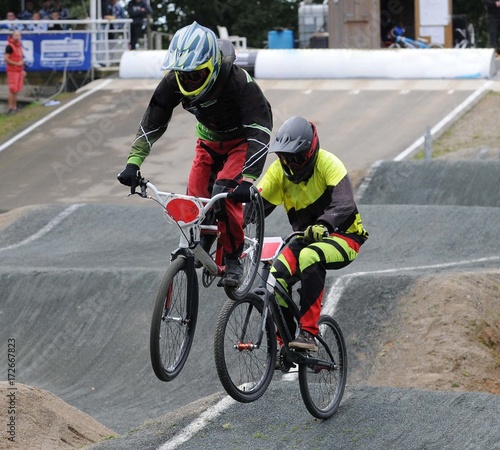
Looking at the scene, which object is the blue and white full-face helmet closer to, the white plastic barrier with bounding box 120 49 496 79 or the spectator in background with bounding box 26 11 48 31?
the white plastic barrier with bounding box 120 49 496 79

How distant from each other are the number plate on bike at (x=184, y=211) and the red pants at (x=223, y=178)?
209mm

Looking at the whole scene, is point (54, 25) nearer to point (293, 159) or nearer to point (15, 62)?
point (15, 62)

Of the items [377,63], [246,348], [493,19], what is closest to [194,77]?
[246,348]

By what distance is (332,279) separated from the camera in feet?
39.7

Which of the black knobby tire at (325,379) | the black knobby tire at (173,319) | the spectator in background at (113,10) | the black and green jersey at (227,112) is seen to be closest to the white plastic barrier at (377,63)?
the spectator in background at (113,10)

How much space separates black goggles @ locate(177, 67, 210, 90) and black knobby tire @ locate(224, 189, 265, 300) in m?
0.94

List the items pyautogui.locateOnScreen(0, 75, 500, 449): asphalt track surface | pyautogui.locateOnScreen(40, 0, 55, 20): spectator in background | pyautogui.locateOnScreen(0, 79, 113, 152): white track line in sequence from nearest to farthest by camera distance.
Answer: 1. pyautogui.locateOnScreen(0, 75, 500, 449): asphalt track surface
2. pyautogui.locateOnScreen(0, 79, 113, 152): white track line
3. pyautogui.locateOnScreen(40, 0, 55, 20): spectator in background

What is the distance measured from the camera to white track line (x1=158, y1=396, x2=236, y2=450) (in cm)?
808

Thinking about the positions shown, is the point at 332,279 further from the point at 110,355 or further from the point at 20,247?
the point at 20,247

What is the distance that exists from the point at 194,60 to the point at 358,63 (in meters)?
19.8

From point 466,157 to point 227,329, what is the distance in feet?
44.7

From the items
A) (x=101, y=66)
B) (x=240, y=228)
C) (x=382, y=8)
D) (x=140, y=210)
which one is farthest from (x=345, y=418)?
(x=382, y=8)

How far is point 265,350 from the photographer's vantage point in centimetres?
809

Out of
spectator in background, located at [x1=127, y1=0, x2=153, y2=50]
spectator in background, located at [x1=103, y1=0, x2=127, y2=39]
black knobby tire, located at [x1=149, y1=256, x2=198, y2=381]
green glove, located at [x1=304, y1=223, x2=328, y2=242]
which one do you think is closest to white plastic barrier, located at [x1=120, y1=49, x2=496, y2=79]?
spectator in background, located at [x1=127, y1=0, x2=153, y2=50]
